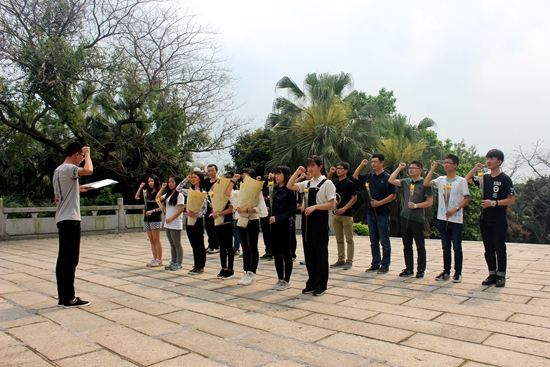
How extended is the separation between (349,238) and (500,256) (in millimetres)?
2099

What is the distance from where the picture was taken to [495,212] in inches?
192

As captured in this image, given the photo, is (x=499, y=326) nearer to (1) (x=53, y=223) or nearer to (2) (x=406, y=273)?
(2) (x=406, y=273)

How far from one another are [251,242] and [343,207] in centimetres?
161

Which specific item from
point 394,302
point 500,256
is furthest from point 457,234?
point 394,302

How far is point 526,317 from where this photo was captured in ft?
12.0

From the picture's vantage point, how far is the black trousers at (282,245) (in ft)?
16.1

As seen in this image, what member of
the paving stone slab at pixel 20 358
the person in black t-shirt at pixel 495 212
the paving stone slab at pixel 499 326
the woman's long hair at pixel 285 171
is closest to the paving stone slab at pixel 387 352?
the paving stone slab at pixel 499 326

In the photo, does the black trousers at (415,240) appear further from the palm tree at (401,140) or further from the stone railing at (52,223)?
the palm tree at (401,140)

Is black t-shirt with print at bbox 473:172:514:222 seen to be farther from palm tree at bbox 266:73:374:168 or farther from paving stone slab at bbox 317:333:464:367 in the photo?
palm tree at bbox 266:73:374:168

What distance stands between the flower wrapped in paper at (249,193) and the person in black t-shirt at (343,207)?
133 cm

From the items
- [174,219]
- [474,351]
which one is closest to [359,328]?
[474,351]

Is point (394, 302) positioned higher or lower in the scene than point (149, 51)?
lower

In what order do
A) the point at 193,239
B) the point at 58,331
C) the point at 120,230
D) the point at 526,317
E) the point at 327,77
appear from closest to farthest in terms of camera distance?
the point at 58,331 < the point at 526,317 < the point at 193,239 < the point at 120,230 < the point at 327,77

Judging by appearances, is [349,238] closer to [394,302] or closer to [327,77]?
[394,302]
